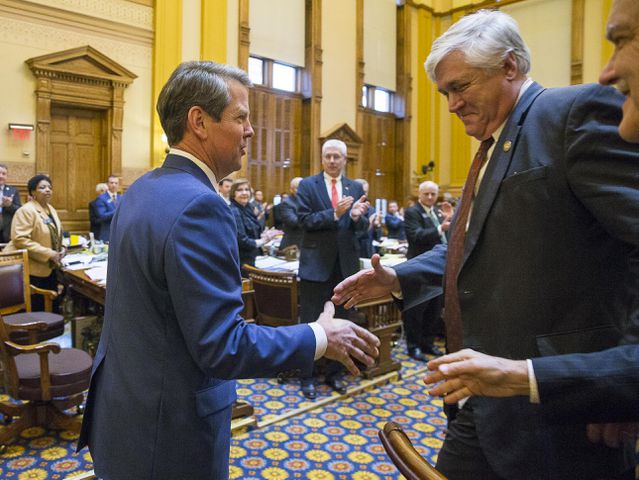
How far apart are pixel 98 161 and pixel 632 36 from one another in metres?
10.2

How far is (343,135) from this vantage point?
13555mm

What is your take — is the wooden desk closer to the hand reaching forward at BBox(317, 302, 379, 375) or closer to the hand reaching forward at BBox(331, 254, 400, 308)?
the hand reaching forward at BBox(331, 254, 400, 308)

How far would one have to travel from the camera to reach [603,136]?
118 centimetres

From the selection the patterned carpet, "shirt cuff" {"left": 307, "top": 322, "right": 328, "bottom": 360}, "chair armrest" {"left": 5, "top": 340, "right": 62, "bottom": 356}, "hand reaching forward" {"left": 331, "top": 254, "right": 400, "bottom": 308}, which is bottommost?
the patterned carpet

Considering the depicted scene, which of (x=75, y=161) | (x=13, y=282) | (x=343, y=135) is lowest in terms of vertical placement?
(x=13, y=282)

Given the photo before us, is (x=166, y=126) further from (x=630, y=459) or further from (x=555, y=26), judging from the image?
(x=555, y=26)

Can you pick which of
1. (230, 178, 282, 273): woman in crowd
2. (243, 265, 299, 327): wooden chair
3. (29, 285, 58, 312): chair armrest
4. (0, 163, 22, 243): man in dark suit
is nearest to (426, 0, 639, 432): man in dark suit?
(243, 265, 299, 327): wooden chair

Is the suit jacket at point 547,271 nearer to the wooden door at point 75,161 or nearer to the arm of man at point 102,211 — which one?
the arm of man at point 102,211

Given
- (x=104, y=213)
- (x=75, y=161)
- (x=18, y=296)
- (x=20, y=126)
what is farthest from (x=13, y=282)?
(x=75, y=161)

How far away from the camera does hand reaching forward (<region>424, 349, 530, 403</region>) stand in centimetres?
102

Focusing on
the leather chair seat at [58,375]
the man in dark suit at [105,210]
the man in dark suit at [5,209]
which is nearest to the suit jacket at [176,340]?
the leather chair seat at [58,375]

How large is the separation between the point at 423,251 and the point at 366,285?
145 inches

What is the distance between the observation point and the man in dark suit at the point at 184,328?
1335mm

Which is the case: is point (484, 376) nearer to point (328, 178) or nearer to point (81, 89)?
point (328, 178)
